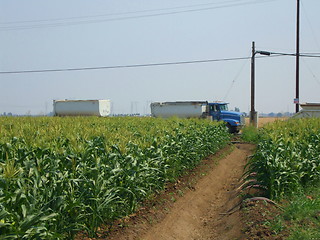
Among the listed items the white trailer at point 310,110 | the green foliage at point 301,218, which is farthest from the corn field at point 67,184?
the white trailer at point 310,110

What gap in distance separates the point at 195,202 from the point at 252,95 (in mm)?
26815

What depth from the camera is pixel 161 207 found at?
9430 millimetres

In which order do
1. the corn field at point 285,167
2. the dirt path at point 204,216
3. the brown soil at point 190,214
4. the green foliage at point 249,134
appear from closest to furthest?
the brown soil at point 190,214
the dirt path at point 204,216
the corn field at point 285,167
the green foliage at point 249,134

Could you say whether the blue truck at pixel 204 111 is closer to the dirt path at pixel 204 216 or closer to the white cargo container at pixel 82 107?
the white cargo container at pixel 82 107

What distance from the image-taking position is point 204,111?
3553 centimetres

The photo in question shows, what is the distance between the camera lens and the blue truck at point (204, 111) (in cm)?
3388

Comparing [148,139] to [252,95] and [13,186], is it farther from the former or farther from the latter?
[252,95]

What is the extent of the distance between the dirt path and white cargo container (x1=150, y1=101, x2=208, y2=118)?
67.1 ft

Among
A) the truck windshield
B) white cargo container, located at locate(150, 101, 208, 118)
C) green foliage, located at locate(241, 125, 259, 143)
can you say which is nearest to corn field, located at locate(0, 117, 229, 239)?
green foliage, located at locate(241, 125, 259, 143)

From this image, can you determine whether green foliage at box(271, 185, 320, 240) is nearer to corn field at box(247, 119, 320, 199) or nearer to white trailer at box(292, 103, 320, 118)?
corn field at box(247, 119, 320, 199)

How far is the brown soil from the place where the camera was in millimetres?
7645

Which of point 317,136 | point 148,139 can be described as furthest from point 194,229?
point 317,136

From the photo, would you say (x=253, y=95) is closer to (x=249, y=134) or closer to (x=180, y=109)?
(x=180, y=109)

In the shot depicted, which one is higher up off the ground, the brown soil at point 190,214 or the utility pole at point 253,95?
the utility pole at point 253,95
